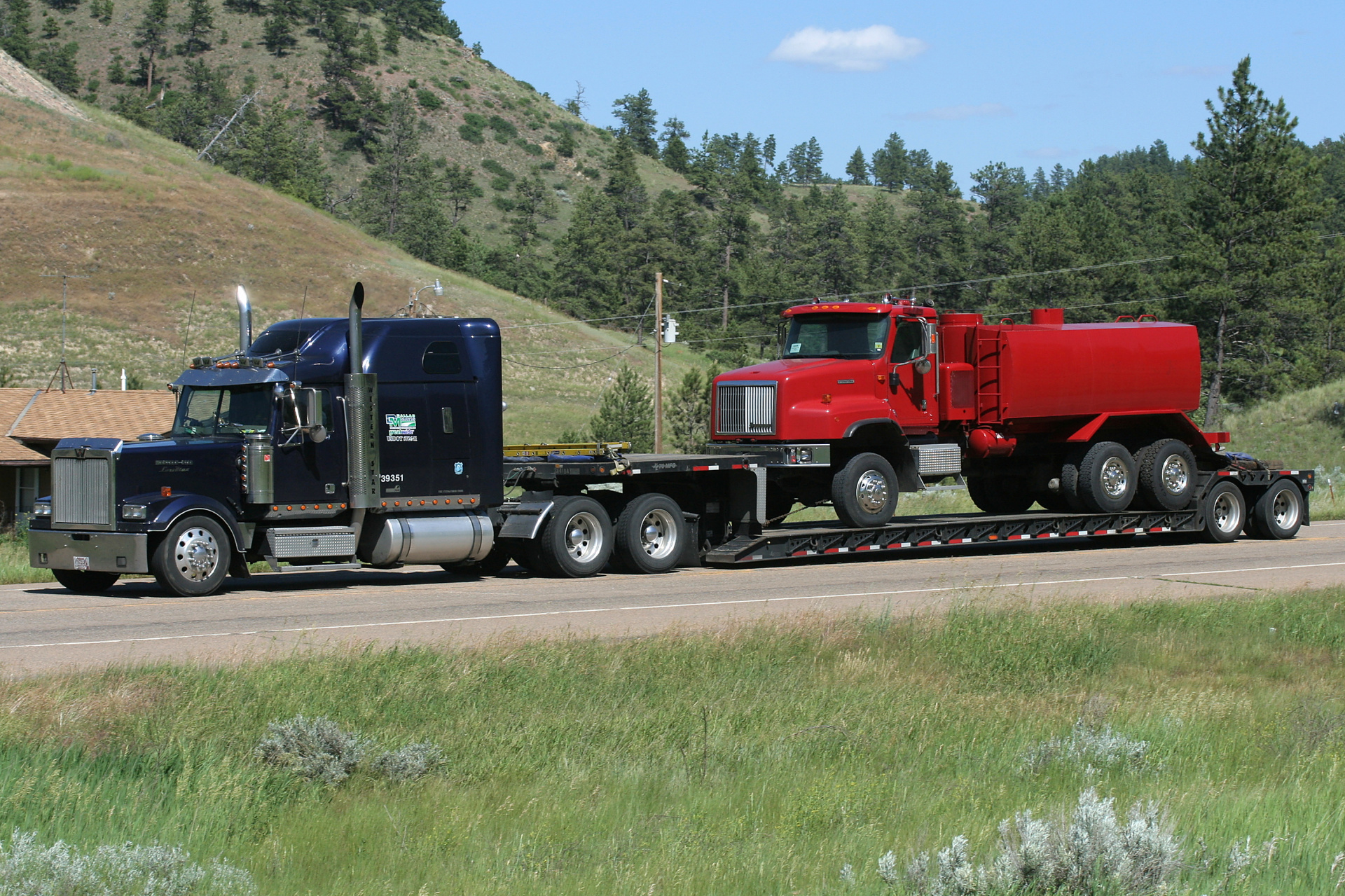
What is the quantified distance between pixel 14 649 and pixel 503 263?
4645 inches

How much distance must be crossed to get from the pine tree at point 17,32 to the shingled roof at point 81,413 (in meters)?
123

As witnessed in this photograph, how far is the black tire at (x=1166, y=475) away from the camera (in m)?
22.9

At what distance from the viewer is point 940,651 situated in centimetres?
1180

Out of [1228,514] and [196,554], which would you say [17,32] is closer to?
[196,554]

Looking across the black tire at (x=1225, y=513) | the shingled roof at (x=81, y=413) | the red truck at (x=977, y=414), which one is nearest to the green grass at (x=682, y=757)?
the red truck at (x=977, y=414)

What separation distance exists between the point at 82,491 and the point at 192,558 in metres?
1.51

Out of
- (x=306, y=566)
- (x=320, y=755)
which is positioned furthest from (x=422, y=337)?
(x=320, y=755)

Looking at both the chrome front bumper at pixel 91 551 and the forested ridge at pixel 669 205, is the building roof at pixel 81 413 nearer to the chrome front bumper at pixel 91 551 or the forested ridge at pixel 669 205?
the chrome front bumper at pixel 91 551

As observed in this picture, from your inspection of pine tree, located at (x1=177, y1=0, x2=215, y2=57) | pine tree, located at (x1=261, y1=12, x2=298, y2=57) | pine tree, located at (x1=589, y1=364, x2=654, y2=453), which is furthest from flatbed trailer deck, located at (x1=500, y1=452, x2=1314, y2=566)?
pine tree, located at (x1=177, y1=0, x2=215, y2=57)

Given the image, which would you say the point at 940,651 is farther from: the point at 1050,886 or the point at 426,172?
the point at 426,172

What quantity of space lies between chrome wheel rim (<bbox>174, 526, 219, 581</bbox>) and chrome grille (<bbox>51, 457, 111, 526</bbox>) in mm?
848

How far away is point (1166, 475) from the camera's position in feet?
75.6

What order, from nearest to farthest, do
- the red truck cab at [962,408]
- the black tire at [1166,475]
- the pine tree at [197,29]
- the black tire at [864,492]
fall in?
1. the black tire at [864,492]
2. the red truck cab at [962,408]
3. the black tire at [1166,475]
4. the pine tree at [197,29]

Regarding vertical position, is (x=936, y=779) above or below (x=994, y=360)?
below
